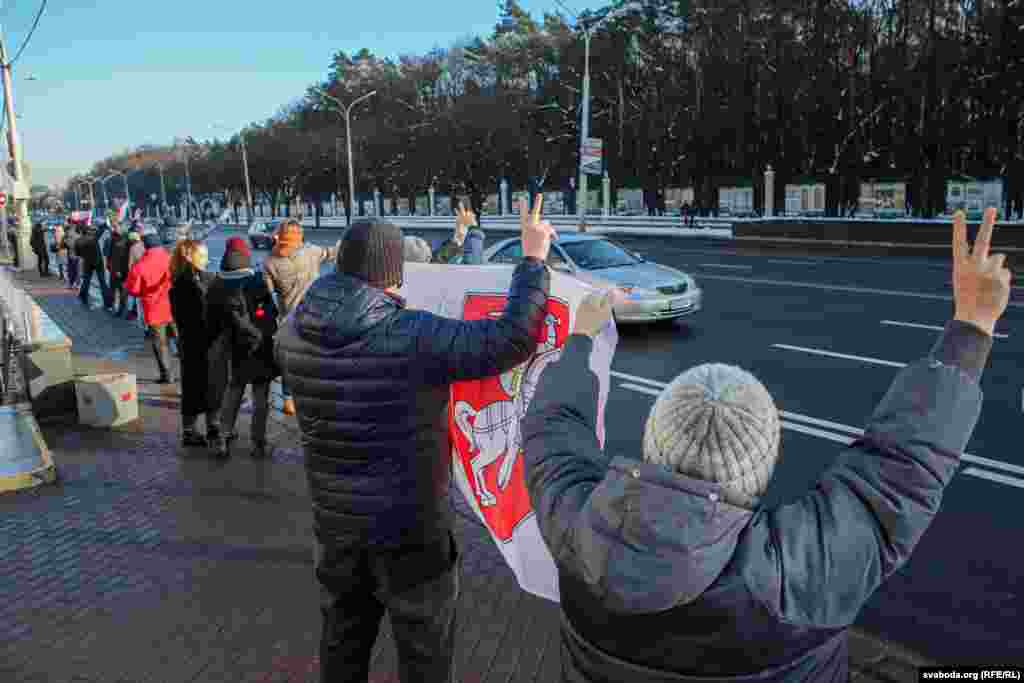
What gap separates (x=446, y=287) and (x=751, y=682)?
2.27 meters

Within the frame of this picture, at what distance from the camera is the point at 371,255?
261 centimetres

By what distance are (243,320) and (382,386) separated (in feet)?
13.8

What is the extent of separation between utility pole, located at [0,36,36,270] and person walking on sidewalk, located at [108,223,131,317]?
32.5 feet

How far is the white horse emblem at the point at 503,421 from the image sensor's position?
9.59 ft

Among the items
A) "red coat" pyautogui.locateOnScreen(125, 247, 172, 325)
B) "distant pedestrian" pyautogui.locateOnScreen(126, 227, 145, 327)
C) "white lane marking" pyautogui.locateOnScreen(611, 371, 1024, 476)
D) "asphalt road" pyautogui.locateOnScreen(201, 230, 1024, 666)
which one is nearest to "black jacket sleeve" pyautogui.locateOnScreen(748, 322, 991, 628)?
"asphalt road" pyautogui.locateOnScreen(201, 230, 1024, 666)

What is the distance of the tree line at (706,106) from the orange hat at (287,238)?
39.4 metres

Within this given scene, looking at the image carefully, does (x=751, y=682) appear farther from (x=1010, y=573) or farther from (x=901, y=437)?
(x=1010, y=573)

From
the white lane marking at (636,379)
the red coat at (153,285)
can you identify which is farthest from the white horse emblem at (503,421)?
the red coat at (153,285)

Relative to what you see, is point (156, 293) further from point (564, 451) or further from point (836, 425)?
point (564, 451)

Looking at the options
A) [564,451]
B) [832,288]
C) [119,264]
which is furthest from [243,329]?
[832,288]

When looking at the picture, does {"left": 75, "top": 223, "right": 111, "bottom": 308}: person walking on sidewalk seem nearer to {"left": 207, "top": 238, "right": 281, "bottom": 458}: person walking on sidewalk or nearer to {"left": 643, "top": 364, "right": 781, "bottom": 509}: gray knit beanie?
{"left": 207, "top": 238, "right": 281, "bottom": 458}: person walking on sidewalk

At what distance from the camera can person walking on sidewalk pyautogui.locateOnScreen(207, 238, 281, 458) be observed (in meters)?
6.36

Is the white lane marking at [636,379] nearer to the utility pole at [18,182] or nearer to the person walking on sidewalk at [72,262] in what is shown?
the person walking on sidewalk at [72,262]

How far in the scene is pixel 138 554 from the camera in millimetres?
4891
